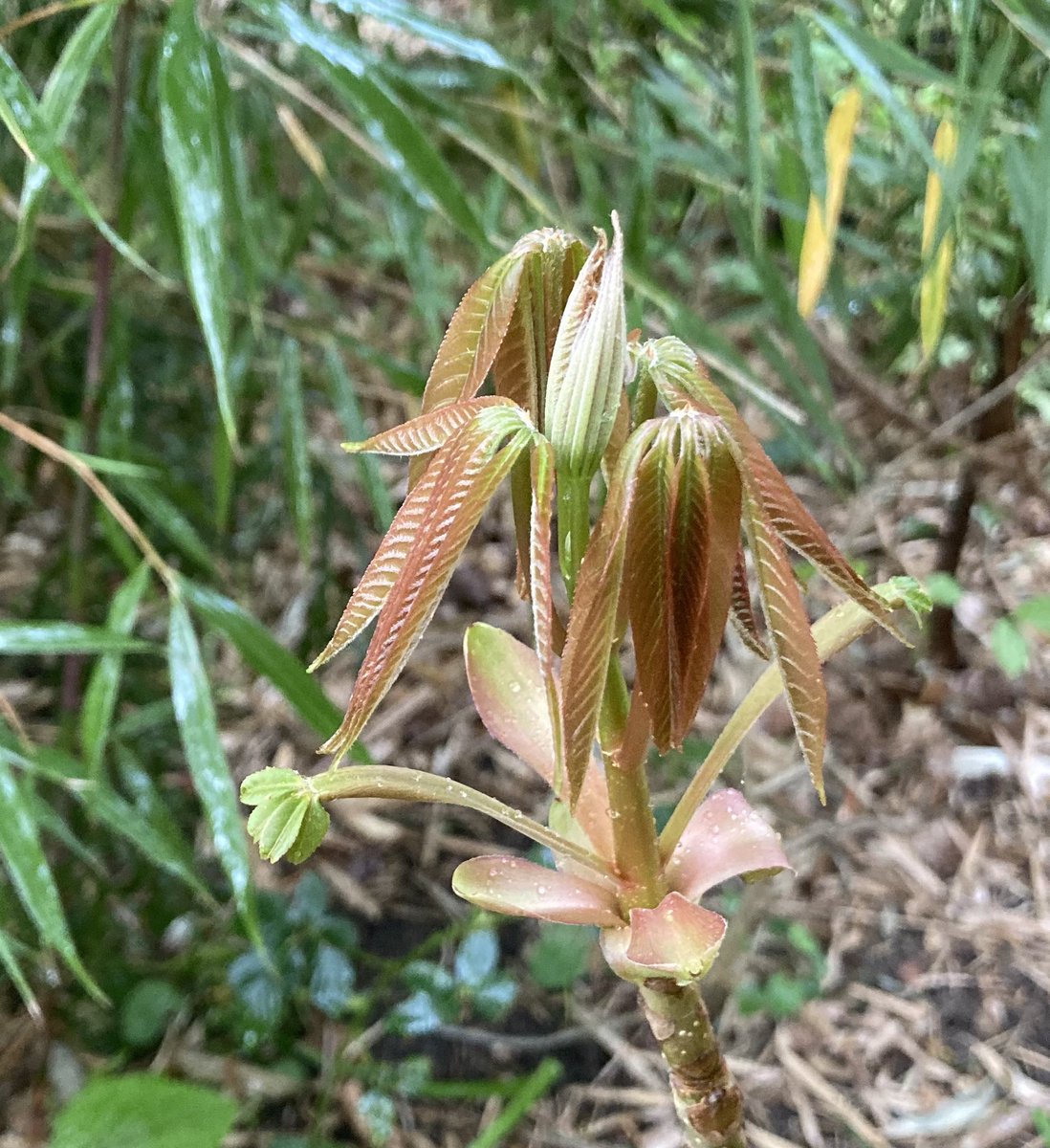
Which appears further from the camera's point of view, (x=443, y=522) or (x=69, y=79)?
(x=69, y=79)

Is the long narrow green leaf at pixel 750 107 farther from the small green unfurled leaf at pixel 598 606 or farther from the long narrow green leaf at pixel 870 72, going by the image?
the small green unfurled leaf at pixel 598 606

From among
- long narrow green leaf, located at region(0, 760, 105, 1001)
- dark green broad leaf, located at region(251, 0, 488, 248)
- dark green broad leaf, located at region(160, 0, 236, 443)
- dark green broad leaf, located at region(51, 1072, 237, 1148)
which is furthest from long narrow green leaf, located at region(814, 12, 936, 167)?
dark green broad leaf, located at region(51, 1072, 237, 1148)

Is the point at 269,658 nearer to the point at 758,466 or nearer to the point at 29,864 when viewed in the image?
the point at 29,864

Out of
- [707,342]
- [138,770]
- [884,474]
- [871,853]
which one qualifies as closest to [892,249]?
[884,474]

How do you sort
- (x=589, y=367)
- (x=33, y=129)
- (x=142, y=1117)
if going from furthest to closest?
(x=142, y=1117)
(x=33, y=129)
(x=589, y=367)

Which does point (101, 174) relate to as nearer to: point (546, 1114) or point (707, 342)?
point (707, 342)

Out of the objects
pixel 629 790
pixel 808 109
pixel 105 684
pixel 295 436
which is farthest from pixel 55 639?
pixel 808 109

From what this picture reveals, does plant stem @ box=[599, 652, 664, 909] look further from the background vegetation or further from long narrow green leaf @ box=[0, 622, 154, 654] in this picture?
long narrow green leaf @ box=[0, 622, 154, 654]
